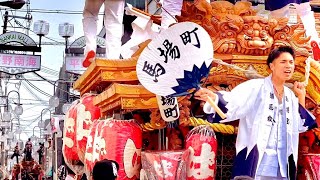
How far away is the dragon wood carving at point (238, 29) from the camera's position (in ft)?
21.2

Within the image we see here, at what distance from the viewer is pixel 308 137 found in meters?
6.70

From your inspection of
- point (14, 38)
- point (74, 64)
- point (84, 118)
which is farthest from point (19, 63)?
point (84, 118)

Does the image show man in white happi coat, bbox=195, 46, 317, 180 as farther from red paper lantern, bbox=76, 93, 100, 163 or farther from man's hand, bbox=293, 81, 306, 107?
red paper lantern, bbox=76, 93, 100, 163

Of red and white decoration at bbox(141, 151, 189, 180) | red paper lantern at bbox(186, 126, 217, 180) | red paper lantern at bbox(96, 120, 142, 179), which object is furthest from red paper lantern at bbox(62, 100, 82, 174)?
red paper lantern at bbox(186, 126, 217, 180)

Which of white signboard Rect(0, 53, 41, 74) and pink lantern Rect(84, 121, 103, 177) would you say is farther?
white signboard Rect(0, 53, 41, 74)

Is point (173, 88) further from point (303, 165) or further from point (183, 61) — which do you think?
point (303, 165)

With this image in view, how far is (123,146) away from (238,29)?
1.73 meters

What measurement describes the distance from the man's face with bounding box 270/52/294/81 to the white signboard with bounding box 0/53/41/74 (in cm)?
1034

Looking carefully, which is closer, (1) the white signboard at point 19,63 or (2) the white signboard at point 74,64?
(1) the white signboard at point 19,63

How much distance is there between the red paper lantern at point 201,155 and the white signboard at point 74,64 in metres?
9.54

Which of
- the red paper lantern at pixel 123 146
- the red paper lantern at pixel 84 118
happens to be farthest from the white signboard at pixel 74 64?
the red paper lantern at pixel 123 146

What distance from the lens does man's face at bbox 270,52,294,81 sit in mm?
5680

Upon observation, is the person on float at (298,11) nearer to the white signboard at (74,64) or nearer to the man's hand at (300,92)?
the man's hand at (300,92)

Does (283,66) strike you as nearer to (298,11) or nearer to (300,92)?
(300,92)
